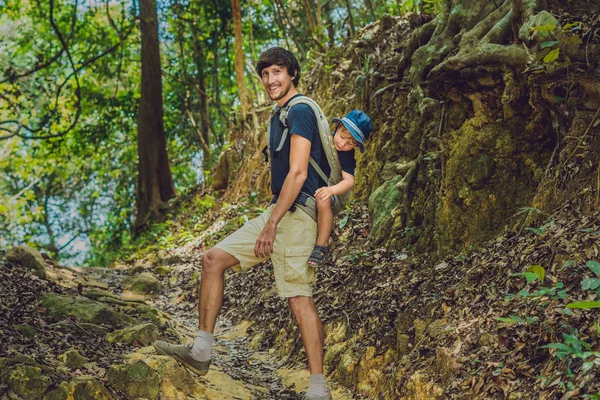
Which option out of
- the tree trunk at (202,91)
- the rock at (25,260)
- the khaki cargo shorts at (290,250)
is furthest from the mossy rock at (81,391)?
the tree trunk at (202,91)

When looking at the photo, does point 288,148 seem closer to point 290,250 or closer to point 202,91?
point 290,250

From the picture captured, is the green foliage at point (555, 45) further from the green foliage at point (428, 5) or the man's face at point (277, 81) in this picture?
the green foliage at point (428, 5)

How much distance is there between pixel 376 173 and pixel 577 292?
456cm

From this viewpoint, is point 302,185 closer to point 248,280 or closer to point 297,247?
point 297,247

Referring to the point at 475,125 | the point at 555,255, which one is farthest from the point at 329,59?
the point at 555,255

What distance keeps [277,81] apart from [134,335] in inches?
93.6

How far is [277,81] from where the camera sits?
4.73 m

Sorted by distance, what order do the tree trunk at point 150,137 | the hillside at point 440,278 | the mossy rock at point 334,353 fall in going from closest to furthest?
the hillside at point 440,278 → the mossy rock at point 334,353 → the tree trunk at point 150,137

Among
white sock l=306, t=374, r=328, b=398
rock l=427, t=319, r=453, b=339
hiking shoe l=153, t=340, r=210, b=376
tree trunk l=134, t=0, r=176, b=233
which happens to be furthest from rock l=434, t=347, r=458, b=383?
tree trunk l=134, t=0, r=176, b=233

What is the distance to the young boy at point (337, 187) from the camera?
4.65 meters

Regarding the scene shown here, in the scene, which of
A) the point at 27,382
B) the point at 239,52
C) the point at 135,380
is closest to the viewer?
the point at 27,382

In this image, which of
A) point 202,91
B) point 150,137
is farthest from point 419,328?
point 202,91

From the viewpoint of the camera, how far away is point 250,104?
49.4ft

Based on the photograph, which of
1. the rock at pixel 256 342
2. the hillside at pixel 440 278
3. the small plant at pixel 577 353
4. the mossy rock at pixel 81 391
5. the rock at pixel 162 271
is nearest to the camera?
the small plant at pixel 577 353
